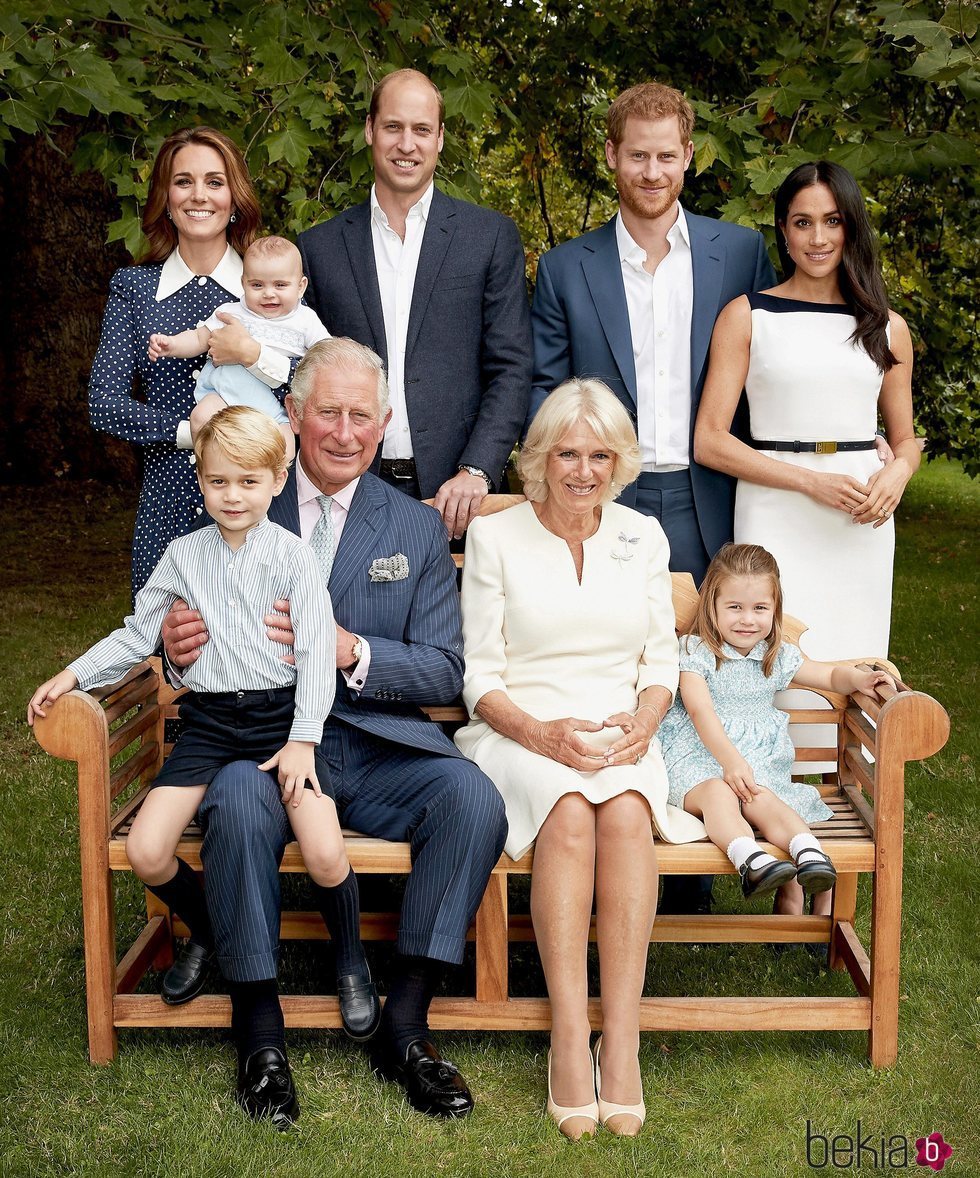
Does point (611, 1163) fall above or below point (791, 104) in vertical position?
below

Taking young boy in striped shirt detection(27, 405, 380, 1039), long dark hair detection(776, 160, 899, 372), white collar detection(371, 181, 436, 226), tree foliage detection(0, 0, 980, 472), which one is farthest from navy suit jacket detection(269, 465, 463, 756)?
tree foliage detection(0, 0, 980, 472)

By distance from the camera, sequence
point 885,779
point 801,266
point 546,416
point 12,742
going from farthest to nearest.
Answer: point 12,742 → point 801,266 → point 546,416 → point 885,779

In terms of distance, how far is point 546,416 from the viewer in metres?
3.41

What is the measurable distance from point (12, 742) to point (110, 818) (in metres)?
3.05

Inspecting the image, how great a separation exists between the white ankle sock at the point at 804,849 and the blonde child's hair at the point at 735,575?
58 cm

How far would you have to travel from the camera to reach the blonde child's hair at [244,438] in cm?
306

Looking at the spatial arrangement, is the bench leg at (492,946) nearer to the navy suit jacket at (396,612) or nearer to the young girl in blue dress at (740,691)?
the navy suit jacket at (396,612)

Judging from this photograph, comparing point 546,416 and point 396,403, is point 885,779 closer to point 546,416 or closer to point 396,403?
point 546,416

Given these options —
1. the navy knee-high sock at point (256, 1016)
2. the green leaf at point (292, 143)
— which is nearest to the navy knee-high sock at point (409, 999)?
the navy knee-high sock at point (256, 1016)

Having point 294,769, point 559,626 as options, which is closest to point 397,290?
point 559,626

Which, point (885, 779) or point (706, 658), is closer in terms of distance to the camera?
point (885, 779)

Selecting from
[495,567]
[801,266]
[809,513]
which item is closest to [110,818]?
[495,567]

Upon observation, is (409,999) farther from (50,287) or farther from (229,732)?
(50,287)

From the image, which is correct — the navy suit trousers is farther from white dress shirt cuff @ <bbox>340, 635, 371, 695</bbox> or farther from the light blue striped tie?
the light blue striped tie
